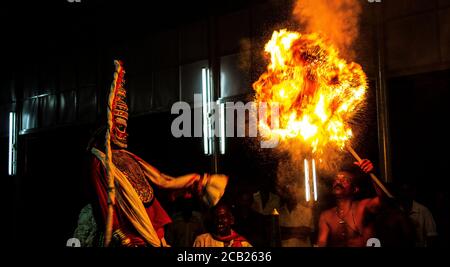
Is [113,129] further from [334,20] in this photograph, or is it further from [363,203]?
[363,203]

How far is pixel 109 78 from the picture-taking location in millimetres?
8922

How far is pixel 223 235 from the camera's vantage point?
677 centimetres

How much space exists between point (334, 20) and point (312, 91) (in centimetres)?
87

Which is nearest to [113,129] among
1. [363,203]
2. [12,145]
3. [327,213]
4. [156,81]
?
[156,81]

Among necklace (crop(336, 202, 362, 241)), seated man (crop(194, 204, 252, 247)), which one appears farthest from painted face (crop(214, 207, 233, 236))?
necklace (crop(336, 202, 362, 241))

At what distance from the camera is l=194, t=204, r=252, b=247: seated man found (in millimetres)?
6758

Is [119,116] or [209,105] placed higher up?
[209,105]

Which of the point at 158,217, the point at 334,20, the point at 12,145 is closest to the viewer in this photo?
the point at 334,20

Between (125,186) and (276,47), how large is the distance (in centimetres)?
242

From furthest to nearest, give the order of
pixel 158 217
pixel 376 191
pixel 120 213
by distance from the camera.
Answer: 1. pixel 158 217
2. pixel 120 213
3. pixel 376 191

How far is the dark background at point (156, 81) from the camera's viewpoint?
21.9 feet

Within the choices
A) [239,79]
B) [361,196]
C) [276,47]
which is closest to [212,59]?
[239,79]

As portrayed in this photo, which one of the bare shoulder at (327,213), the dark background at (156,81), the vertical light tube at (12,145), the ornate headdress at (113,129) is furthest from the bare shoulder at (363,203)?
the vertical light tube at (12,145)
